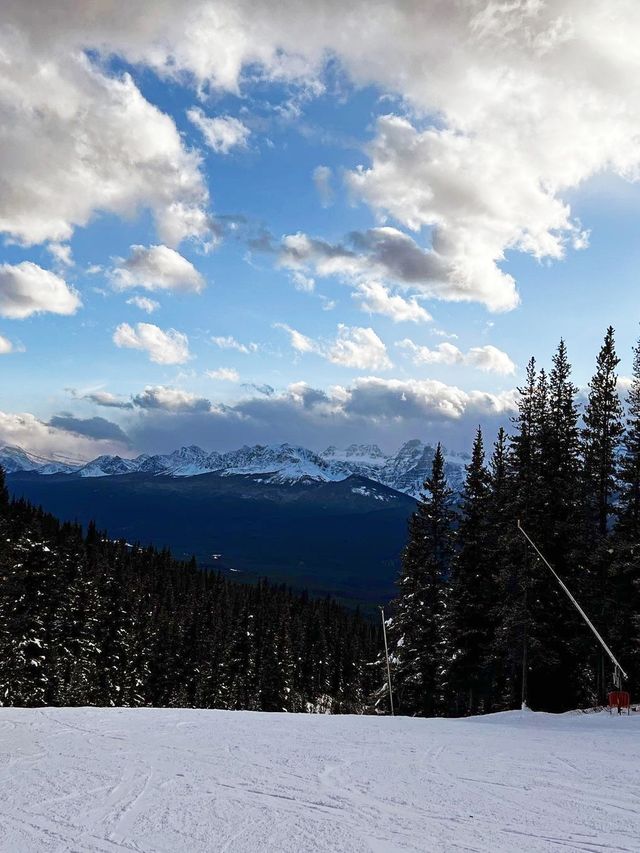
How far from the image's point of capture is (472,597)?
3369 centimetres

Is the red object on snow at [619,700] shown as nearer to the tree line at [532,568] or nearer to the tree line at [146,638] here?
the tree line at [532,568]

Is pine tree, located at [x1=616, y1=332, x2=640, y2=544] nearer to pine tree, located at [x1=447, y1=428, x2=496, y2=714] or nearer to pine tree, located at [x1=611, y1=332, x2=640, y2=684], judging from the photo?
pine tree, located at [x1=611, y1=332, x2=640, y2=684]

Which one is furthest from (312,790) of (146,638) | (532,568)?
(146,638)

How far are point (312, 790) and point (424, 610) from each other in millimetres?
26792

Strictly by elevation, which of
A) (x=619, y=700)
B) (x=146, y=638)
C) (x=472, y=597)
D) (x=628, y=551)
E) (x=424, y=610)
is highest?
(x=628, y=551)

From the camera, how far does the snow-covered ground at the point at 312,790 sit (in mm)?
6539

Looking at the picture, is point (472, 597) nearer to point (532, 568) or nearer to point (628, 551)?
point (532, 568)

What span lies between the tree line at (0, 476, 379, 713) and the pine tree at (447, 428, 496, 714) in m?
27.1

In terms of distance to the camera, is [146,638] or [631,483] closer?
[631,483]

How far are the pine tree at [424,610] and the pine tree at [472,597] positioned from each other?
2.23 feet

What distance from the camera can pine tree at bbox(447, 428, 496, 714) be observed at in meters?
33.1

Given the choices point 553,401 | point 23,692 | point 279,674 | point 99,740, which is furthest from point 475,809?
point 279,674

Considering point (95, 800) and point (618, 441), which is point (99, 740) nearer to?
point (95, 800)

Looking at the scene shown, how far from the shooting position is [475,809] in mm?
7578
